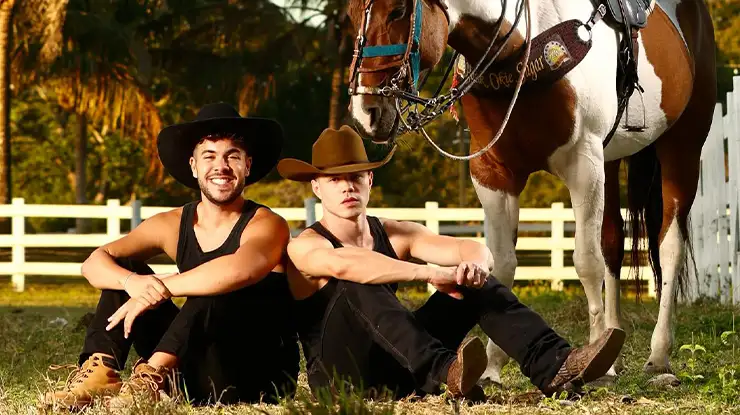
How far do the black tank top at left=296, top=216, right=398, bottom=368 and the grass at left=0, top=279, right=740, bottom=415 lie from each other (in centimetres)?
18

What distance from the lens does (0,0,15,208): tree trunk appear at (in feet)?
59.9

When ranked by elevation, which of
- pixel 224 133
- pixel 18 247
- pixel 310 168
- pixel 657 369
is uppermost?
pixel 224 133

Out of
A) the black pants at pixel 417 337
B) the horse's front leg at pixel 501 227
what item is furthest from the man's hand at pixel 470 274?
the horse's front leg at pixel 501 227

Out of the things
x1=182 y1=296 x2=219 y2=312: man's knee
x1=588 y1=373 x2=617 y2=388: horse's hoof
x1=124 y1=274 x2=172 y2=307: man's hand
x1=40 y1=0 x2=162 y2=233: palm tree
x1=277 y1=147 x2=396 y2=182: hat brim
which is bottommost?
x1=588 y1=373 x2=617 y2=388: horse's hoof

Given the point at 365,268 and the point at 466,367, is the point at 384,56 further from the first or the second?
the point at 466,367

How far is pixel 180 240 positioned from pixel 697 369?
2.67 metres

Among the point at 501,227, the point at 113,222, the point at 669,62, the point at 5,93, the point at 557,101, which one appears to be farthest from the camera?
the point at 5,93

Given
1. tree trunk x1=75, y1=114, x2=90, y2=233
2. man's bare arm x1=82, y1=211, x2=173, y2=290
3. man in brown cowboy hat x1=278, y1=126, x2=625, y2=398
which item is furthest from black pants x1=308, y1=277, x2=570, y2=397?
tree trunk x1=75, y1=114, x2=90, y2=233

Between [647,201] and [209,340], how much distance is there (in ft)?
Result: 11.5

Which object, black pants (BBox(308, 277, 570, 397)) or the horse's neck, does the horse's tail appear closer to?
the horse's neck

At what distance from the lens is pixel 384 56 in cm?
503

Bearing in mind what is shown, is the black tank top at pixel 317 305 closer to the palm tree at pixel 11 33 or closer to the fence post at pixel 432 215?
the fence post at pixel 432 215

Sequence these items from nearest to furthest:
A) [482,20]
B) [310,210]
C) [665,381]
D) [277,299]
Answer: [277,299] < [482,20] < [665,381] < [310,210]

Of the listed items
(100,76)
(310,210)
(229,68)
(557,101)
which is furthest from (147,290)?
(229,68)
